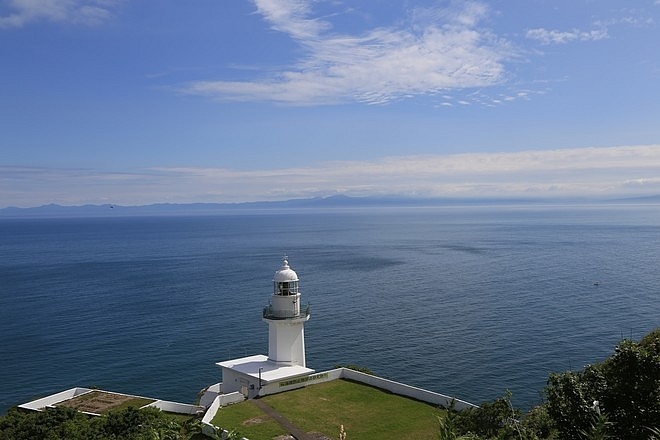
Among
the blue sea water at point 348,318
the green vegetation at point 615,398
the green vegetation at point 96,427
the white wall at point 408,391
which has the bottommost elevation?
the blue sea water at point 348,318

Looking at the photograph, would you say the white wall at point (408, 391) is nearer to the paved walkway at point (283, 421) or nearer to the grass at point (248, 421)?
the paved walkway at point (283, 421)

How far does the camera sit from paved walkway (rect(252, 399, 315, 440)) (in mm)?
22053

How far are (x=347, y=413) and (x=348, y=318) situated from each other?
33.7 meters

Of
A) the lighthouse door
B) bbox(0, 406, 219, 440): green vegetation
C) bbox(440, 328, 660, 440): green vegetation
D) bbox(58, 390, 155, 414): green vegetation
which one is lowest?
bbox(58, 390, 155, 414): green vegetation

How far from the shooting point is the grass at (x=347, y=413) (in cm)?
2234

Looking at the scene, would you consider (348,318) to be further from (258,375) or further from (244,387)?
(258,375)

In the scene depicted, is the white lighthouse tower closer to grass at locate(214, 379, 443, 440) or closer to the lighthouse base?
the lighthouse base

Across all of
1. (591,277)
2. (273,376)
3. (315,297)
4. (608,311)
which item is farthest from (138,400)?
(591,277)

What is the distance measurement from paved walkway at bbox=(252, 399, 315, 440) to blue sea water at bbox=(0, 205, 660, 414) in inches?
455

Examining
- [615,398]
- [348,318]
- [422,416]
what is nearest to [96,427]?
[422,416]

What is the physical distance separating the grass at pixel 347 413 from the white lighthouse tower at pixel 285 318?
10.2ft

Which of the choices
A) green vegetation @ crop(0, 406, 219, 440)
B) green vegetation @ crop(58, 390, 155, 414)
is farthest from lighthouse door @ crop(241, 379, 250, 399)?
green vegetation @ crop(0, 406, 219, 440)

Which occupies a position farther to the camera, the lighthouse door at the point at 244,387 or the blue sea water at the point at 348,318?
the blue sea water at the point at 348,318

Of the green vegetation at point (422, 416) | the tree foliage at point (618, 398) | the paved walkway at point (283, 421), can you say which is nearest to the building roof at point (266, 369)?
the green vegetation at point (422, 416)
